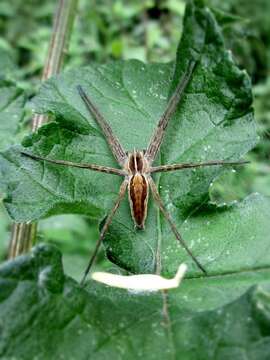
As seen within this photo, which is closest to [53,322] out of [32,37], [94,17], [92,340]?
[92,340]

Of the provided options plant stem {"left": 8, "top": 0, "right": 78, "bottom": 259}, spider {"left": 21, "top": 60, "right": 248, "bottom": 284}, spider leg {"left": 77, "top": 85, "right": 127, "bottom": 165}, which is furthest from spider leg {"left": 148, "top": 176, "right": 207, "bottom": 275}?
plant stem {"left": 8, "top": 0, "right": 78, "bottom": 259}

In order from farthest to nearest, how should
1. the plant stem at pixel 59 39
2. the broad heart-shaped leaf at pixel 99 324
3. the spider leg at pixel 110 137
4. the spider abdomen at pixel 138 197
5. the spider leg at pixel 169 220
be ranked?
1. the plant stem at pixel 59 39
2. the spider leg at pixel 110 137
3. the spider abdomen at pixel 138 197
4. the spider leg at pixel 169 220
5. the broad heart-shaped leaf at pixel 99 324

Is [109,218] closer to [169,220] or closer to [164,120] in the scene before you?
[169,220]

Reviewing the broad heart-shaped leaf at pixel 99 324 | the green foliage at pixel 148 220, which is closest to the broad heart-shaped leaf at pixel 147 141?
the green foliage at pixel 148 220

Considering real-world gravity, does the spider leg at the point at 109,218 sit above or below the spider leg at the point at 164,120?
below

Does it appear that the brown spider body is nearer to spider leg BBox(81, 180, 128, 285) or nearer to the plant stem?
spider leg BBox(81, 180, 128, 285)

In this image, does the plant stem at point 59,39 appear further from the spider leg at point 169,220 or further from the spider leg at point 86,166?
the spider leg at point 169,220

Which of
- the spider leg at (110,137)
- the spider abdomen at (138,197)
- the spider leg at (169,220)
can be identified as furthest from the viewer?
the spider leg at (110,137)
